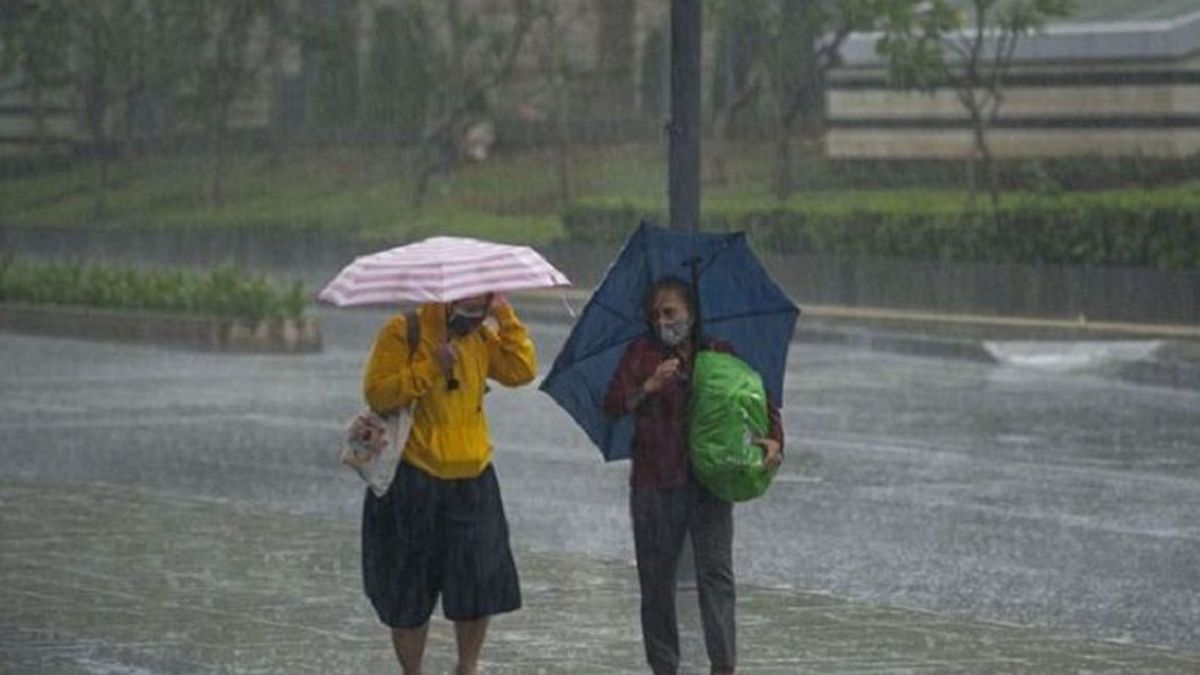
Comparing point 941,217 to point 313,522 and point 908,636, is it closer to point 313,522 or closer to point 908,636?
point 313,522

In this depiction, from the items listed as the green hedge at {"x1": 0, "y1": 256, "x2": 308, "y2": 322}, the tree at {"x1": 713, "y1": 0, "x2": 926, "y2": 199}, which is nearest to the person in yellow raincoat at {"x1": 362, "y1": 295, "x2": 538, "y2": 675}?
the green hedge at {"x1": 0, "y1": 256, "x2": 308, "y2": 322}

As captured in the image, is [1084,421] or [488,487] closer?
[488,487]

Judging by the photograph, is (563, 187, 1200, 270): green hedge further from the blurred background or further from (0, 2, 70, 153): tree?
(0, 2, 70, 153): tree

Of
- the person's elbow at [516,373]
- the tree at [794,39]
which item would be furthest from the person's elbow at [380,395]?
the tree at [794,39]

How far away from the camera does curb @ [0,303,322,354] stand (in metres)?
29.6

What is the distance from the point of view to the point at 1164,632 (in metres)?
12.6

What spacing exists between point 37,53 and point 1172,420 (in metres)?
37.0

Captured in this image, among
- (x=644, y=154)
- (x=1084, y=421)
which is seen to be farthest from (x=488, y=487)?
(x=644, y=154)

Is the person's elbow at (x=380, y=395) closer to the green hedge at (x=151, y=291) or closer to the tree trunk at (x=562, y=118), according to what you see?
the green hedge at (x=151, y=291)

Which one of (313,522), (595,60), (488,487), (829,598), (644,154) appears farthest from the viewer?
(595,60)

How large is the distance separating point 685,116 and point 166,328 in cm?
1927

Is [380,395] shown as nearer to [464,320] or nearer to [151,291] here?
[464,320]

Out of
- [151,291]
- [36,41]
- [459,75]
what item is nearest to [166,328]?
[151,291]

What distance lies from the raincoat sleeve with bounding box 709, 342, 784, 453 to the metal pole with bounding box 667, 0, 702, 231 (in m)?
1.39
